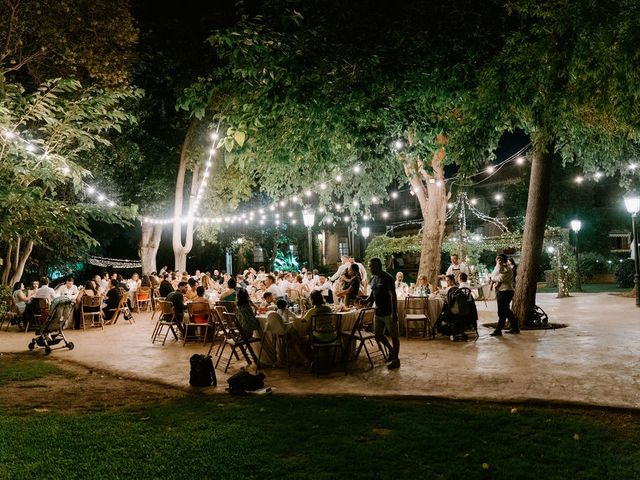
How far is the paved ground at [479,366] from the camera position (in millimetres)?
5598

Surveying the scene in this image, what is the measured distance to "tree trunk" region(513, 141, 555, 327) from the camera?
9953 millimetres

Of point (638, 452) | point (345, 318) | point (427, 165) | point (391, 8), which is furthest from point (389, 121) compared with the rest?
point (638, 452)

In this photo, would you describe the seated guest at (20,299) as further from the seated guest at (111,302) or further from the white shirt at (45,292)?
the seated guest at (111,302)

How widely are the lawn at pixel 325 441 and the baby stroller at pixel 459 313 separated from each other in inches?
155

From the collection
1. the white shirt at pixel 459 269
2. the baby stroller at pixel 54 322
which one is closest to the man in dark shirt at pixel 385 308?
the baby stroller at pixel 54 322

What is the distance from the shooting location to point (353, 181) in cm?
1603

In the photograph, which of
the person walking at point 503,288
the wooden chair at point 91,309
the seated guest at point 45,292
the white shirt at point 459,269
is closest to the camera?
the person walking at point 503,288

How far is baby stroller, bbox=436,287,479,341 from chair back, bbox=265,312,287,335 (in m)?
3.64

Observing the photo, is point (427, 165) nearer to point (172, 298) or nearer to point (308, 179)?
point (172, 298)

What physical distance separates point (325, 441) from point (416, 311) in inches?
225

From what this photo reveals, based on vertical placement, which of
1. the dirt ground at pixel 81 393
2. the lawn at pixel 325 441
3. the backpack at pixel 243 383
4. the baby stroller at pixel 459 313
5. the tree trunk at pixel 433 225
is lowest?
the lawn at pixel 325 441

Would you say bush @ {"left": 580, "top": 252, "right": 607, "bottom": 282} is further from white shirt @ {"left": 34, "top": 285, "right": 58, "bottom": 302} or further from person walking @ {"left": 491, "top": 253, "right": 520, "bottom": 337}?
white shirt @ {"left": 34, "top": 285, "right": 58, "bottom": 302}

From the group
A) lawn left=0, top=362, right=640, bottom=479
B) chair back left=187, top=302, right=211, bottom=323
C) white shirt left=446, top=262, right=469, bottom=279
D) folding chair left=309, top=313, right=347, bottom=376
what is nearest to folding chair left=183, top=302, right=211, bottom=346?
chair back left=187, top=302, right=211, bottom=323

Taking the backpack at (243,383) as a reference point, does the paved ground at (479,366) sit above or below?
below
